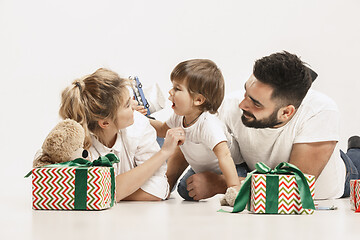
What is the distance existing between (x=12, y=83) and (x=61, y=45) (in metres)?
0.45

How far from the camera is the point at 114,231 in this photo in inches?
65.1

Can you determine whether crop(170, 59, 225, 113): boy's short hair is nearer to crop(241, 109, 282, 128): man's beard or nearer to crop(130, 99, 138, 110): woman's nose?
crop(241, 109, 282, 128): man's beard

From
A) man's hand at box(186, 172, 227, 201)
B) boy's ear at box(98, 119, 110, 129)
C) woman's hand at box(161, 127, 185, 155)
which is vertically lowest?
man's hand at box(186, 172, 227, 201)

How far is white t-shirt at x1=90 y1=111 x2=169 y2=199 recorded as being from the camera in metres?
2.46

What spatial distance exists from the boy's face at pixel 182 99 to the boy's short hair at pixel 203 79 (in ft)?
0.06

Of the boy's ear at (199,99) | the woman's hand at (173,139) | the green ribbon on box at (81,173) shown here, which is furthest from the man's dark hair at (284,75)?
the green ribbon on box at (81,173)

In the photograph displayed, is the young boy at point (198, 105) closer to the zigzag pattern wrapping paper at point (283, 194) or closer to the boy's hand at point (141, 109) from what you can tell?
the boy's hand at point (141, 109)

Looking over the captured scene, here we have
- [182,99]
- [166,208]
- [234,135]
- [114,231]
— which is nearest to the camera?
[114,231]

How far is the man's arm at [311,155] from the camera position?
253cm

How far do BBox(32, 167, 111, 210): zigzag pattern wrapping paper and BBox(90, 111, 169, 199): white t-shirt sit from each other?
398 mm

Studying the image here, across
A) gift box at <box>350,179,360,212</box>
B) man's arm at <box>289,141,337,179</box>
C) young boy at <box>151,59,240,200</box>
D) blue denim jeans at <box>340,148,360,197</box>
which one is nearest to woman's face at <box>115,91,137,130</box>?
young boy at <box>151,59,240,200</box>

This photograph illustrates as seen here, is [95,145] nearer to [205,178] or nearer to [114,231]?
[205,178]

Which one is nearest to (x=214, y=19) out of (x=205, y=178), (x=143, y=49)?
(x=143, y=49)

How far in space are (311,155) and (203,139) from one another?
506 millimetres
